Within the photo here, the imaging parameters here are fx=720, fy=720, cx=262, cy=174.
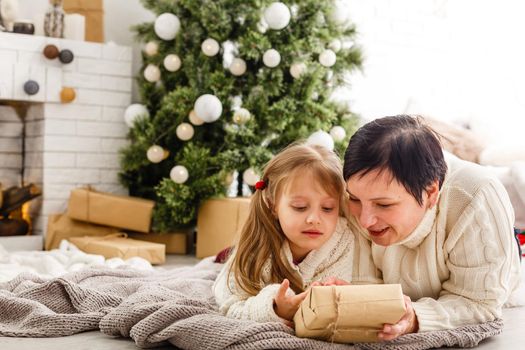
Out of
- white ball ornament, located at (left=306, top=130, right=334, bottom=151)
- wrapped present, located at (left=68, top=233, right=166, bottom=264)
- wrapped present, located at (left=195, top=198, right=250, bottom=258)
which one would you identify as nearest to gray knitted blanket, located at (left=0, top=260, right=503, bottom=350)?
wrapped present, located at (left=68, top=233, right=166, bottom=264)

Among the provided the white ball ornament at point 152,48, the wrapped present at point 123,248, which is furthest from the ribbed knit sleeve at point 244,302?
the white ball ornament at point 152,48

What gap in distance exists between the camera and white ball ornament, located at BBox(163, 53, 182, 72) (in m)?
3.52

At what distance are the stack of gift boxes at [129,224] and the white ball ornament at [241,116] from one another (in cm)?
36

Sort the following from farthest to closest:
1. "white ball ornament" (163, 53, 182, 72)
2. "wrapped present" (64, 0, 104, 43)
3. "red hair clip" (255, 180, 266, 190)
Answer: "wrapped present" (64, 0, 104, 43) < "white ball ornament" (163, 53, 182, 72) < "red hair clip" (255, 180, 266, 190)

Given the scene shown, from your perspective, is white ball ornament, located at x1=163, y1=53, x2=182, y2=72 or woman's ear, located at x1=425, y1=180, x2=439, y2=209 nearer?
woman's ear, located at x1=425, y1=180, x2=439, y2=209

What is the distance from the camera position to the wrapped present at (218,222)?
3307mm

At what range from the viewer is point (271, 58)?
336cm

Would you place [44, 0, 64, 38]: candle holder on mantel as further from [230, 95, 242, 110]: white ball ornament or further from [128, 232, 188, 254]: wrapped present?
[128, 232, 188, 254]: wrapped present

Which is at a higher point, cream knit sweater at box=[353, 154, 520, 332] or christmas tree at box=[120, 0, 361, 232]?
christmas tree at box=[120, 0, 361, 232]

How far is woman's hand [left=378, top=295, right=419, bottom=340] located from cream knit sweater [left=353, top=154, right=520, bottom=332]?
0.02m

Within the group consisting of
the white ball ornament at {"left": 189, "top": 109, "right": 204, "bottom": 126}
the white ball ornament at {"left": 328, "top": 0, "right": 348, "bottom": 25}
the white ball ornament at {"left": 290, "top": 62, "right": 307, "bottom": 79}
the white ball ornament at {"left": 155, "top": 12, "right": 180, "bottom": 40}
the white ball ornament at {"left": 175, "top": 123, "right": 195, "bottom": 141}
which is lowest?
the white ball ornament at {"left": 175, "top": 123, "right": 195, "bottom": 141}

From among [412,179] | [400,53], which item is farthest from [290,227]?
[400,53]

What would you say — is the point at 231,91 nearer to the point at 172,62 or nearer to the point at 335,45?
the point at 172,62

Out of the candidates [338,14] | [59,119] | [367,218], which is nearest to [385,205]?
[367,218]
